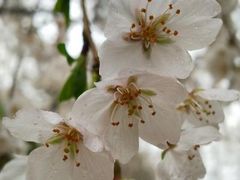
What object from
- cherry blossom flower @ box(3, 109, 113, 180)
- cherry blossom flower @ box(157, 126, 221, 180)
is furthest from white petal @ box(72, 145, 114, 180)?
cherry blossom flower @ box(157, 126, 221, 180)

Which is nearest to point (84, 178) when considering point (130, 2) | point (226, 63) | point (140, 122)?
point (140, 122)

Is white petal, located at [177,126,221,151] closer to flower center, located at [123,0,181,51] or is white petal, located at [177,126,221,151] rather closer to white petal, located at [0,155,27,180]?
flower center, located at [123,0,181,51]

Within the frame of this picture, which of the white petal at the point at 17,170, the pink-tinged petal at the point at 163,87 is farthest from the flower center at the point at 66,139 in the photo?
the pink-tinged petal at the point at 163,87

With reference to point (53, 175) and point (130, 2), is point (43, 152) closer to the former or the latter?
point (53, 175)

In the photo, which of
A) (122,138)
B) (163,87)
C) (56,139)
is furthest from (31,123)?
(163,87)

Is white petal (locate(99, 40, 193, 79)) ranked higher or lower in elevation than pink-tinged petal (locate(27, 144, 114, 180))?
higher

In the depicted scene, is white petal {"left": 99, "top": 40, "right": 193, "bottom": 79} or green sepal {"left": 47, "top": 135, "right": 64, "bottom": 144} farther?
green sepal {"left": 47, "top": 135, "right": 64, "bottom": 144}

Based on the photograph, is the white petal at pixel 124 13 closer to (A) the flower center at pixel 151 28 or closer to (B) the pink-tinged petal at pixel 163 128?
(A) the flower center at pixel 151 28

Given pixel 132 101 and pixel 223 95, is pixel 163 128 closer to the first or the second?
pixel 132 101
